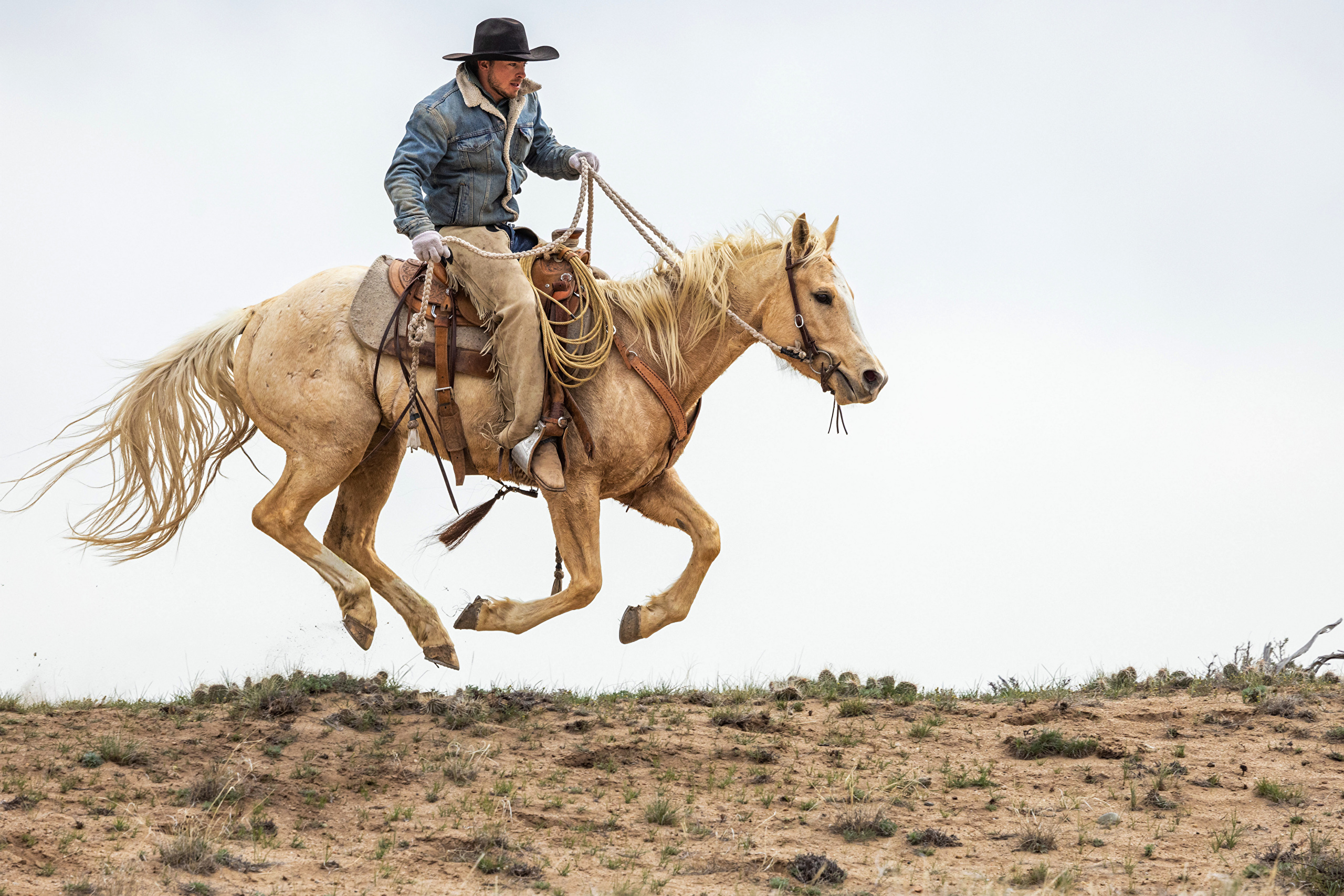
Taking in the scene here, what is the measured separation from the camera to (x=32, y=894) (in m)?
5.33

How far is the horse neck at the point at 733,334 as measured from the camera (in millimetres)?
7836

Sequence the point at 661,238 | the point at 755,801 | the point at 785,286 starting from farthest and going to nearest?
the point at 661,238 < the point at 785,286 < the point at 755,801

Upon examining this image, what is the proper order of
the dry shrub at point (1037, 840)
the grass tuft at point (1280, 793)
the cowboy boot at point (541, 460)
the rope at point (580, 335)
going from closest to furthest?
the dry shrub at point (1037, 840), the grass tuft at point (1280, 793), the cowboy boot at point (541, 460), the rope at point (580, 335)

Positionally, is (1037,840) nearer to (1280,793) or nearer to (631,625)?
(1280,793)

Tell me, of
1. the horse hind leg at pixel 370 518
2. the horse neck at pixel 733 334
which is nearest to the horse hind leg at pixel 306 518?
the horse hind leg at pixel 370 518

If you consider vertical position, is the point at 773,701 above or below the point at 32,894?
above

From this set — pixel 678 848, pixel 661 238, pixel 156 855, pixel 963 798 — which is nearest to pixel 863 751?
pixel 963 798

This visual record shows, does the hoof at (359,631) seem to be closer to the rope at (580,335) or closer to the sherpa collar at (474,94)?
the rope at (580,335)

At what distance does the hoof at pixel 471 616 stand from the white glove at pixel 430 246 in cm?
205

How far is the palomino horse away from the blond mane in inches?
0.4

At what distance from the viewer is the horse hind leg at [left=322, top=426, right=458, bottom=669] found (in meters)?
8.33

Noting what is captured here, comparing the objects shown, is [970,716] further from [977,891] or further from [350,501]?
[350,501]

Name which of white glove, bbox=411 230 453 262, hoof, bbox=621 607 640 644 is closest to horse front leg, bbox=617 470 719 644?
hoof, bbox=621 607 640 644

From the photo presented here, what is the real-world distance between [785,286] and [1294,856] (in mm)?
3953
